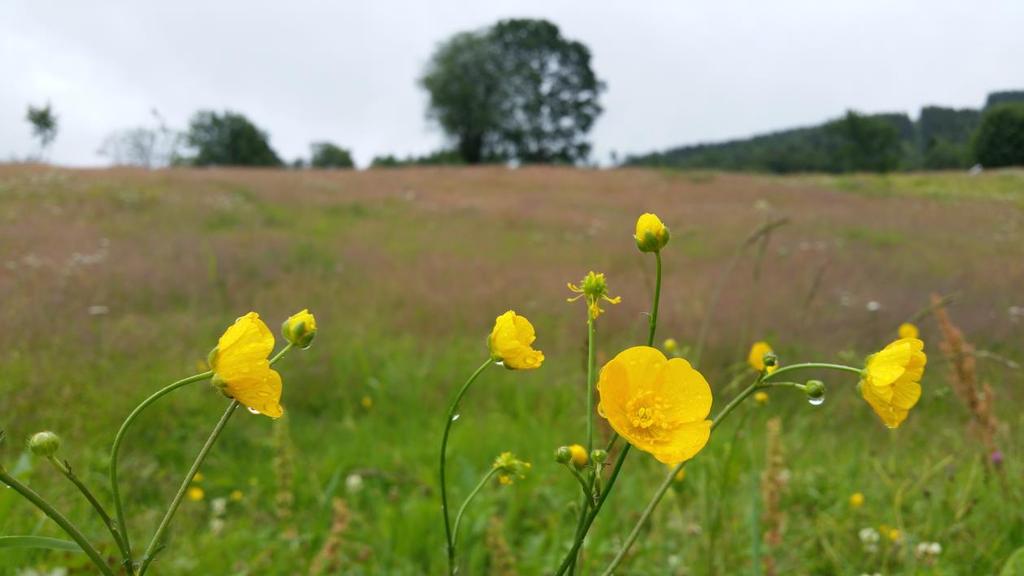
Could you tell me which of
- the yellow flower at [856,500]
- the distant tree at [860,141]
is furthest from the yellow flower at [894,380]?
the distant tree at [860,141]

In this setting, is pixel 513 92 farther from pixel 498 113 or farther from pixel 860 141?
pixel 860 141

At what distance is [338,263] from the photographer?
18.5 feet

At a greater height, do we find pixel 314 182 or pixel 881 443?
pixel 314 182

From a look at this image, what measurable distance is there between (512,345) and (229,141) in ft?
98.5

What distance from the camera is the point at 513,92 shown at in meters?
33.4

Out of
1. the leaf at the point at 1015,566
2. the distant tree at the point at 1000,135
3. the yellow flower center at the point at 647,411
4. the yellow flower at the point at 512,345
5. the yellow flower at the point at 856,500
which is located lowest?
the yellow flower at the point at 856,500

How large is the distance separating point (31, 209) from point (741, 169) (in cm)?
1988

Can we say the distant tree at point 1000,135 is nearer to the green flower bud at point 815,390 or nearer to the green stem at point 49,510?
the green flower bud at point 815,390

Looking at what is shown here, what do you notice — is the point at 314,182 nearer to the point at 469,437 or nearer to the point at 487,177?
the point at 487,177

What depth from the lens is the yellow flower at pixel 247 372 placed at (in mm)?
566

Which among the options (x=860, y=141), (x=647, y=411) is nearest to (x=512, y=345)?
(x=647, y=411)

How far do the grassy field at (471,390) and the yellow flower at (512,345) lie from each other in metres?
0.35

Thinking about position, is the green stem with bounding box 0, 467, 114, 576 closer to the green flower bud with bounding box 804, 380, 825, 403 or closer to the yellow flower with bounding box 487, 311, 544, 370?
the yellow flower with bounding box 487, 311, 544, 370

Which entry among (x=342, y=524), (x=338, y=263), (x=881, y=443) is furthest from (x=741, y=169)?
(x=342, y=524)
